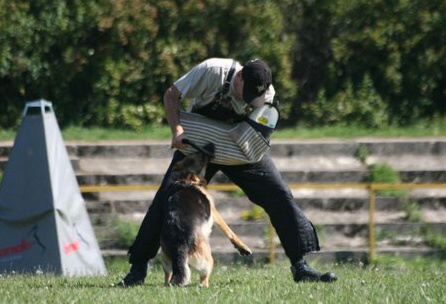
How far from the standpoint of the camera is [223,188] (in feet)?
44.0

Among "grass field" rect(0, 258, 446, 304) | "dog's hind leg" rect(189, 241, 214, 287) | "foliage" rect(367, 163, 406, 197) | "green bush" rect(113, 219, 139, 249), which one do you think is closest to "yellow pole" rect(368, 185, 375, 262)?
"foliage" rect(367, 163, 406, 197)

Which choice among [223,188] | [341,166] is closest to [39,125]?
[223,188]

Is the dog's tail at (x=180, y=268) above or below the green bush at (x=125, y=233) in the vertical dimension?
above

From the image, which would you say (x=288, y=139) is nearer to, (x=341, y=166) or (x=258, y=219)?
(x=341, y=166)

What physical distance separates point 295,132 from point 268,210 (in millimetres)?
7273

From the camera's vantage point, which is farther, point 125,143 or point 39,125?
point 125,143

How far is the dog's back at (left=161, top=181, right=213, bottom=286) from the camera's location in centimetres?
830

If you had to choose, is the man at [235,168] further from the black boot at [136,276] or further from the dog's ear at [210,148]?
the dog's ear at [210,148]

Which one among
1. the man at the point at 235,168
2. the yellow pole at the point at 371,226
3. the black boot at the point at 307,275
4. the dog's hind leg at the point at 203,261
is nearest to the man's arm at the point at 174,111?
the man at the point at 235,168

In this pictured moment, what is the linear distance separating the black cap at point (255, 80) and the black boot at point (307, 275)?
1399mm

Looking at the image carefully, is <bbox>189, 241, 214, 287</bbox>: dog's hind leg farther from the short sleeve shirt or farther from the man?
the short sleeve shirt

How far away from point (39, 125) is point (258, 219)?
365cm

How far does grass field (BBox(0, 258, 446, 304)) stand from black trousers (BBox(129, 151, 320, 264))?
0.88 ft

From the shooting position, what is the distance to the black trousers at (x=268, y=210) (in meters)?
8.64
